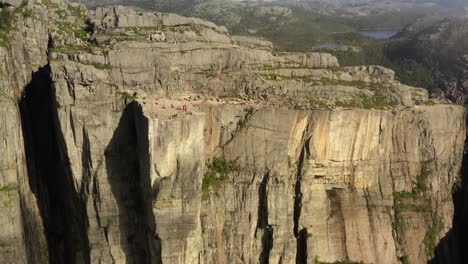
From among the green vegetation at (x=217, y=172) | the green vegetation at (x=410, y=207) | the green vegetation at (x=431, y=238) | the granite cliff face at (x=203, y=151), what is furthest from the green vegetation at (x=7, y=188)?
the green vegetation at (x=431, y=238)

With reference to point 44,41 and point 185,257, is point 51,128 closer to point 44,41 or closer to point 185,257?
point 44,41

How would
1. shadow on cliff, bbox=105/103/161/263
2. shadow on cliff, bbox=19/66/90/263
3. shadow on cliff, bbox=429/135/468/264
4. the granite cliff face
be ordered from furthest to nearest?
shadow on cliff, bbox=429/135/468/264 < shadow on cliff, bbox=19/66/90/263 < shadow on cliff, bbox=105/103/161/263 < the granite cliff face

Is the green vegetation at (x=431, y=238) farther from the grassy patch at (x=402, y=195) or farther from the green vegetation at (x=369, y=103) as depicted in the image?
the green vegetation at (x=369, y=103)

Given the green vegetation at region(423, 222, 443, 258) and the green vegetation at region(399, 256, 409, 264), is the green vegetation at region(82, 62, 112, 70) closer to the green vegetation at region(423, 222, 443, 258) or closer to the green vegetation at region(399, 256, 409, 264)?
the green vegetation at region(399, 256, 409, 264)

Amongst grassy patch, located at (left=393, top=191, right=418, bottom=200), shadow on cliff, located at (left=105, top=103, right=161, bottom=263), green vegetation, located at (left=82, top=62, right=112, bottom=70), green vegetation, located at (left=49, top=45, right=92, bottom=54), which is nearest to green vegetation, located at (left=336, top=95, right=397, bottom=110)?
grassy patch, located at (left=393, top=191, right=418, bottom=200)

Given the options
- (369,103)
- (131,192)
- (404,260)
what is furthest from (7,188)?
(404,260)

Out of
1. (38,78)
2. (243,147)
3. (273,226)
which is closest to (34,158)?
(38,78)
